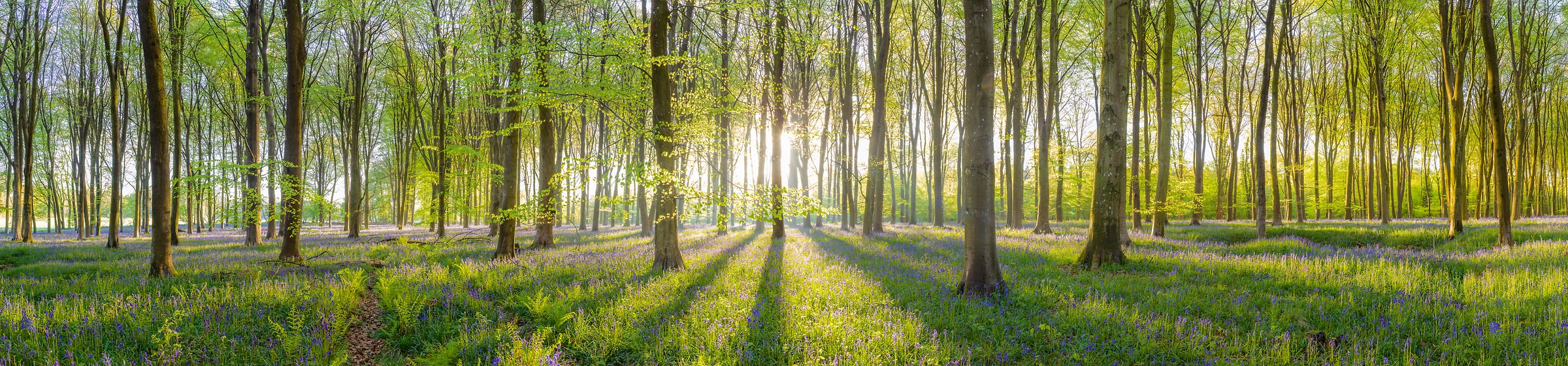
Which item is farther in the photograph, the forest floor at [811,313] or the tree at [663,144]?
the tree at [663,144]

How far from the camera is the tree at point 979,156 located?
6.49 meters

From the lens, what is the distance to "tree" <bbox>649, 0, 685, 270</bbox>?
28.7ft

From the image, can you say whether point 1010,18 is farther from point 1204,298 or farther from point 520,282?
point 520,282

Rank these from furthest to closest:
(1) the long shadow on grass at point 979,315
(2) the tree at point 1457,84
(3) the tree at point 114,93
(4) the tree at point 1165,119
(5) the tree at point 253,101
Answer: (3) the tree at point 114,93, (4) the tree at point 1165,119, (5) the tree at point 253,101, (2) the tree at point 1457,84, (1) the long shadow on grass at point 979,315

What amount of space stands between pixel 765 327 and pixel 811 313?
0.57m

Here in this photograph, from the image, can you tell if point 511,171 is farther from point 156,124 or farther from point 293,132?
point 156,124

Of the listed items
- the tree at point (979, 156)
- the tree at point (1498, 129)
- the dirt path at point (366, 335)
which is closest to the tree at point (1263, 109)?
the tree at point (1498, 129)

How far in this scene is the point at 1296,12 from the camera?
20062mm

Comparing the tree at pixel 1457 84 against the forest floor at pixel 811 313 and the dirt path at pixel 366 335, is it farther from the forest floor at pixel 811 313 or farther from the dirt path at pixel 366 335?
the dirt path at pixel 366 335

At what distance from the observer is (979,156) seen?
21.3ft

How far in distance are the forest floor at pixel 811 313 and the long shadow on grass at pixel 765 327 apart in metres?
0.02

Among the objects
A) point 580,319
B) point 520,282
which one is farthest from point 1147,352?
point 520,282

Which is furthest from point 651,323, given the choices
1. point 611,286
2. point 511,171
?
point 511,171

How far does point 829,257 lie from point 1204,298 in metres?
5.85
